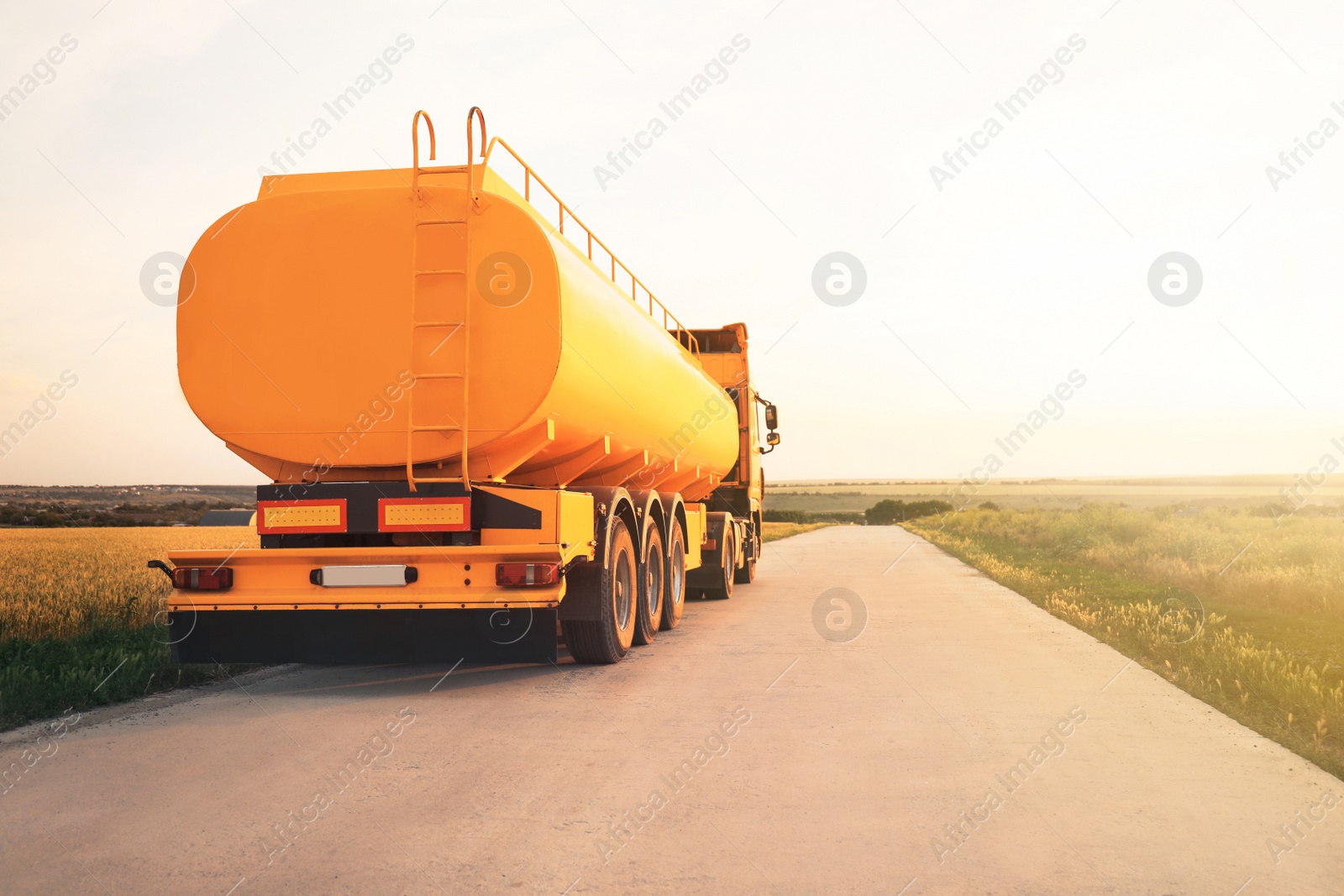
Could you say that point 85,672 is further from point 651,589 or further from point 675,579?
point 675,579

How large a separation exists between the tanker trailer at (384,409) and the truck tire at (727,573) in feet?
→ 25.5

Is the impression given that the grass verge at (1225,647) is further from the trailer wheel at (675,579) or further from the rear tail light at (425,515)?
the rear tail light at (425,515)

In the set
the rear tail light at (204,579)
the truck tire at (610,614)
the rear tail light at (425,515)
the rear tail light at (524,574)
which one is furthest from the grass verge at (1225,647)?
the rear tail light at (204,579)

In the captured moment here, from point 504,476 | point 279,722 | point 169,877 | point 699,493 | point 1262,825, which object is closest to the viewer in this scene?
point 169,877

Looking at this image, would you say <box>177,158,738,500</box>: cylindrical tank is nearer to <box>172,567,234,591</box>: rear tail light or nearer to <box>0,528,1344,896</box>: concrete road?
<box>172,567,234,591</box>: rear tail light

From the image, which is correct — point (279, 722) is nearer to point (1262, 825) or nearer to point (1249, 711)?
point (1262, 825)

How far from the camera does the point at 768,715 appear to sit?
6.35 metres

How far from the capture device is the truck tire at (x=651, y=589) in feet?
31.4

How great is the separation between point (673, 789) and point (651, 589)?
223 inches

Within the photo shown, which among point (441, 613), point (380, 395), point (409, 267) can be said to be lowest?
point (441, 613)

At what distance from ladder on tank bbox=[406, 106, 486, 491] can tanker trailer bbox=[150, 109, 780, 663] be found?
0.04ft

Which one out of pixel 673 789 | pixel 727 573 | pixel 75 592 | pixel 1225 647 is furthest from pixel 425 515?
pixel 727 573

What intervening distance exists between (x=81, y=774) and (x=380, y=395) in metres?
3.00

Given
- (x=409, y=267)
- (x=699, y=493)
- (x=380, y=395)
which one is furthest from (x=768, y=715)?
(x=699, y=493)
